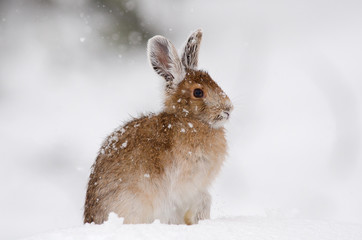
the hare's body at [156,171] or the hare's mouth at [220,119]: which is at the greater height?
the hare's mouth at [220,119]

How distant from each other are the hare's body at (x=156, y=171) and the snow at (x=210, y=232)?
30.0 inches

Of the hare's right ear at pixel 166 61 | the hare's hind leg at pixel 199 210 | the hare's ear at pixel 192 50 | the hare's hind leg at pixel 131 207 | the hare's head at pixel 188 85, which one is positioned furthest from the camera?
the hare's ear at pixel 192 50

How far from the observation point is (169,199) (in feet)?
14.2

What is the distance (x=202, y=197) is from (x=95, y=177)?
1013 mm

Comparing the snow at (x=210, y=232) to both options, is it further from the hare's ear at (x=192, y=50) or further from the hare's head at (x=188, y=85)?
the hare's ear at (x=192, y=50)

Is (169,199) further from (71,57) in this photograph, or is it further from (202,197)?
(71,57)

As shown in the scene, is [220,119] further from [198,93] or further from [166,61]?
[166,61]

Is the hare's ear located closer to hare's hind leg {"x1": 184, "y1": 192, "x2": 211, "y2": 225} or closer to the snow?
hare's hind leg {"x1": 184, "y1": 192, "x2": 211, "y2": 225}

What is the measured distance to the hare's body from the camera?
4230mm

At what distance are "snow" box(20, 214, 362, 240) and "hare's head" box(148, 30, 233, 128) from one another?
131cm

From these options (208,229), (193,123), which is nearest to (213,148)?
(193,123)

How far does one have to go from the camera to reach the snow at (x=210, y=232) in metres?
2.99

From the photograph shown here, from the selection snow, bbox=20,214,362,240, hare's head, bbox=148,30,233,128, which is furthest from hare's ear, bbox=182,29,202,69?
snow, bbox=20,214,362,240

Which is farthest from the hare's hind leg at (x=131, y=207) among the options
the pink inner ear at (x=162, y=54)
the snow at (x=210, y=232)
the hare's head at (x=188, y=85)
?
the pink inner ear at (x=162, y=54)
